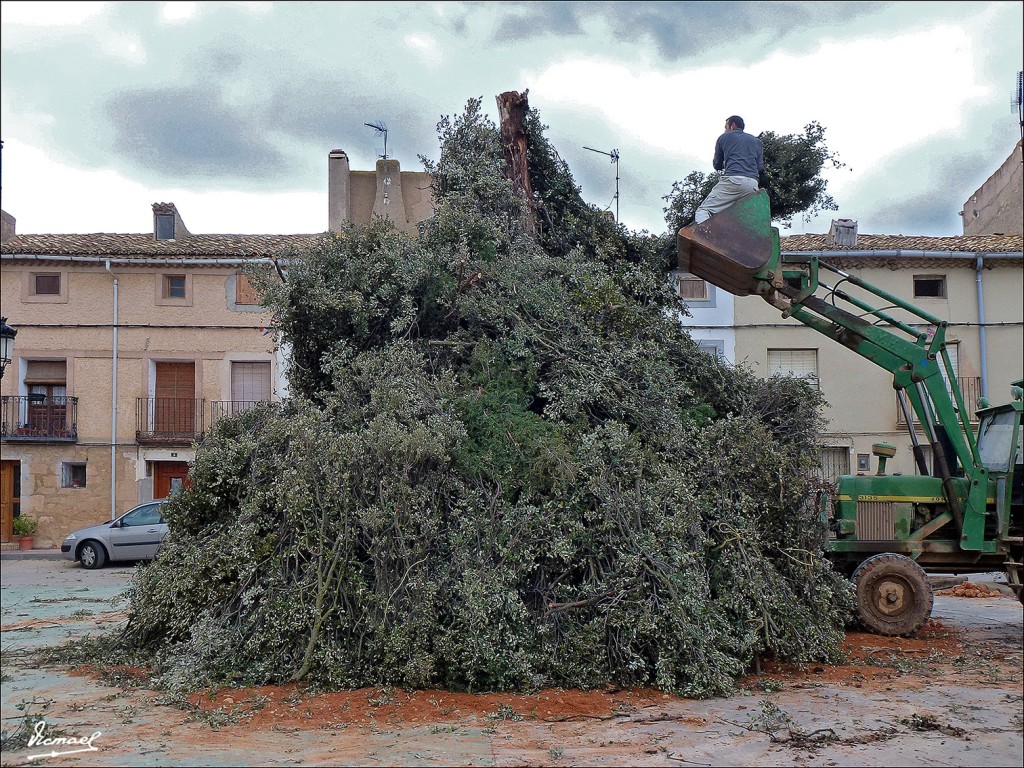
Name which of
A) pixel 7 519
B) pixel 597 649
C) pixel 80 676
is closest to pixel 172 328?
pixel 7 519

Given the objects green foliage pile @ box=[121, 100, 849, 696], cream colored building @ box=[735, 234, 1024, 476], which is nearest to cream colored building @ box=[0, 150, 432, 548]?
cream colored building @ box=[735, 234, 1024, 476]

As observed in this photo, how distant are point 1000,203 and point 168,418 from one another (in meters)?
24.4

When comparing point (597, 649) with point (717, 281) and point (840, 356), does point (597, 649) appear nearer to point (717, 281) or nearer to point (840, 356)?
point (717, 281)

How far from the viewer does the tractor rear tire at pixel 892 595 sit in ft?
30.1

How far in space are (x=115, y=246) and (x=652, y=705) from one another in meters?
21.1

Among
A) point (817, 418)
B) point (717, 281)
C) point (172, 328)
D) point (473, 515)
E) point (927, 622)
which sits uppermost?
point (172, 328)

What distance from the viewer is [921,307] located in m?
22.3

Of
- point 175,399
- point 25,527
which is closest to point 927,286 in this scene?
point 175,399

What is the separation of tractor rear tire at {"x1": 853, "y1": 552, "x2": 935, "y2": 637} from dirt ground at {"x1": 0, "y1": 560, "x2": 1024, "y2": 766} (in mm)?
1353

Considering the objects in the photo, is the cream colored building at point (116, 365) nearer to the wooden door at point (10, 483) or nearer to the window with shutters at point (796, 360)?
the wooden door at point (10, 483)

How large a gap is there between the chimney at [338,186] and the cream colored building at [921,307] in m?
10.8

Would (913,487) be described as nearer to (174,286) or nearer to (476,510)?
(476,510)

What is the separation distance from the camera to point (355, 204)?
70.0 ft

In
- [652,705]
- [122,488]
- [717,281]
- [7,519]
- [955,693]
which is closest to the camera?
[652,705]
